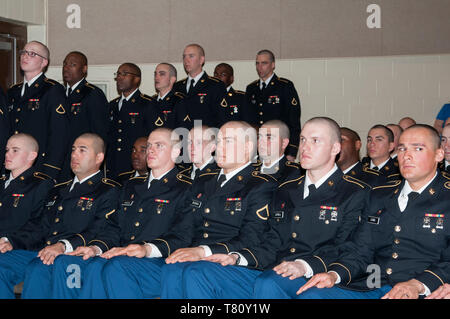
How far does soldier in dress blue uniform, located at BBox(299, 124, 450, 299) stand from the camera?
8.87 feet

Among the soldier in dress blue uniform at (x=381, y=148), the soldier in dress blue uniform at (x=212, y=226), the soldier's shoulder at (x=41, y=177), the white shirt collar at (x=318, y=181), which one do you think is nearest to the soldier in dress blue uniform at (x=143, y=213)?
the soldier in dress blue uniform at (x=212, y=226)

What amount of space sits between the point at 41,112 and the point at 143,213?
155cm

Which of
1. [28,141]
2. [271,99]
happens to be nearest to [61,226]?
[28,141]

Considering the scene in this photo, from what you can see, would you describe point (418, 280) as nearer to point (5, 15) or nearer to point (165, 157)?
point (165, 157)

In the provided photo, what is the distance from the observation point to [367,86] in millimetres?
6605

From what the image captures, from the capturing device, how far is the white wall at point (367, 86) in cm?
650

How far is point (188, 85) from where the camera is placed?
555cm

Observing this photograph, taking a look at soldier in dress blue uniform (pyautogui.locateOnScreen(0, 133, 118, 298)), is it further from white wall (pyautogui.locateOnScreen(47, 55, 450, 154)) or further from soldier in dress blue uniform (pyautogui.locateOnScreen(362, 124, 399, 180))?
white wall (pyautogui.locateOnScreen(47, 55, 450, 154))

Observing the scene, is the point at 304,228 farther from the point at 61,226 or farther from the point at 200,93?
the point at 200,93

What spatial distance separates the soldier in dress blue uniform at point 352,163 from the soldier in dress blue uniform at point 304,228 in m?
1.13

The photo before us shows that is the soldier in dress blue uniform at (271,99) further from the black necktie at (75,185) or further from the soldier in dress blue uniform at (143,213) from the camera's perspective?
the black necktie at (75,185)

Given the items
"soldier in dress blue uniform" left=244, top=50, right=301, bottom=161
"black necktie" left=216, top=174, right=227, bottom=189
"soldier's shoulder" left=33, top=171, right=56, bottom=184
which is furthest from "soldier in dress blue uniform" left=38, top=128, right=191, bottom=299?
"soldier in dress blue uniform" left=244, top=50, right=301, bottom=161

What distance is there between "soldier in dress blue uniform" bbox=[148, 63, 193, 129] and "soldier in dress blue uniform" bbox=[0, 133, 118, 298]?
1.34 m

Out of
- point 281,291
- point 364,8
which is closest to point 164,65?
point 364,8
